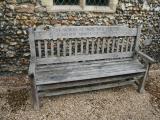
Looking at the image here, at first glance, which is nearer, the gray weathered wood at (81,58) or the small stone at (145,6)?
the gray weathered wood at (81,58)

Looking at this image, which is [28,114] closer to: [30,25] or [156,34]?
[30,25]

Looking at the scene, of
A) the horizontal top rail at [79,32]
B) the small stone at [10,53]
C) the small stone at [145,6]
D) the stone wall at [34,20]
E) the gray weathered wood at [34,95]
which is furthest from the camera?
the small stone at [145,6]

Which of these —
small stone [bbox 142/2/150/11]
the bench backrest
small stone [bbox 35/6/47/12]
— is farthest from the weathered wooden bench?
small stone [bbox 142/2/150/11]

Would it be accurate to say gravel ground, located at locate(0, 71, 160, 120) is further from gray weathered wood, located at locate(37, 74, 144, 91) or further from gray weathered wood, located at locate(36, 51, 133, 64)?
gray weathered wood, located at locate(36, 51, 133, 64)

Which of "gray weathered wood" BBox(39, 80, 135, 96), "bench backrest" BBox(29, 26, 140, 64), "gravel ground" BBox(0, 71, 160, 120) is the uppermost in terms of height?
"bench backrest" BBox(29, 26, 140, 64)

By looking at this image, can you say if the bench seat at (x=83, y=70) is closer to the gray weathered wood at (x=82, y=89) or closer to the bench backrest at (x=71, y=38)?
the bench backrest at (x=71, y=38)

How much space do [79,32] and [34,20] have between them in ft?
3.18

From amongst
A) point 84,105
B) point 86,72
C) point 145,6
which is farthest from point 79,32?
point 145,6

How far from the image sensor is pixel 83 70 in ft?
12.5

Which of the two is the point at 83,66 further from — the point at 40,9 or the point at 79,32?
the point at 40,9

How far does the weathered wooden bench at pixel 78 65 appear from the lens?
11.6 ft

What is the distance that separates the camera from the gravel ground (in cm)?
355

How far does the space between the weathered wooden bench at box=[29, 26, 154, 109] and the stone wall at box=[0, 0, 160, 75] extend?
477 mm

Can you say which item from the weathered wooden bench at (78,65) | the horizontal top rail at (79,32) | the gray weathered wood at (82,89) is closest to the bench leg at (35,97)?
the weathered wooden bench at (78,65)
